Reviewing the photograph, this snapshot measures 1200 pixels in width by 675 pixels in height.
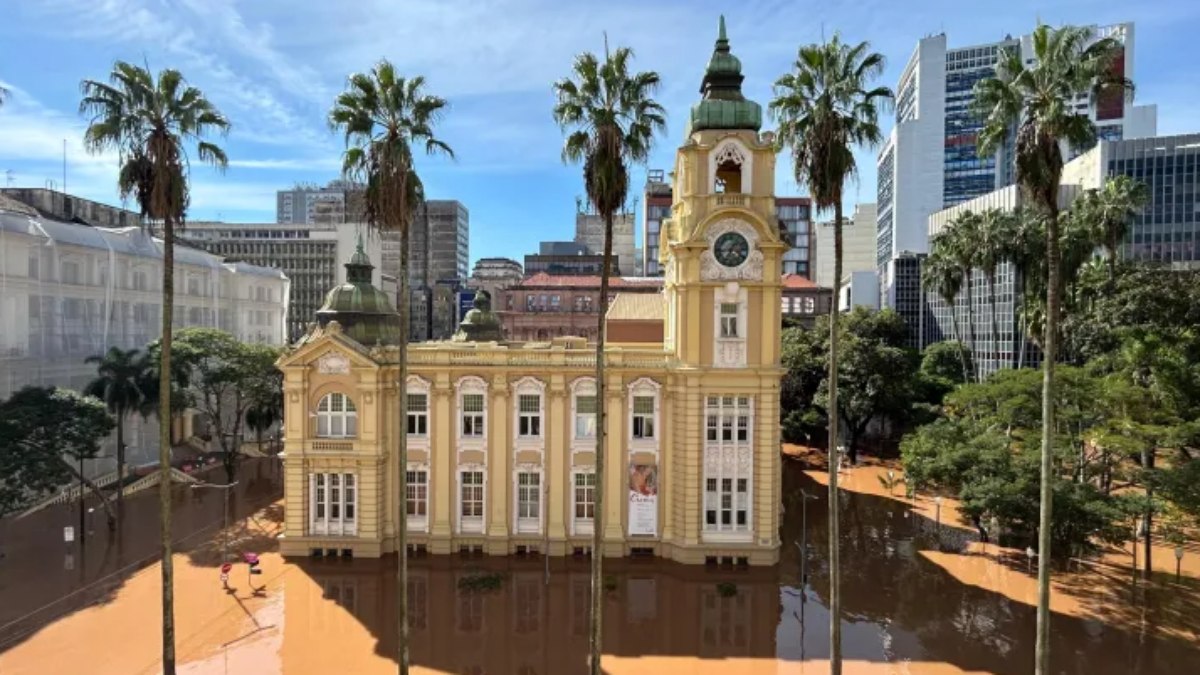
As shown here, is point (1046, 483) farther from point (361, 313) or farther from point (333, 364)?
point (361, 313)

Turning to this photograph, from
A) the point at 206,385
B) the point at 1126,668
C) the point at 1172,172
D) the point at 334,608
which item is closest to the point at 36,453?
the point at 206,385

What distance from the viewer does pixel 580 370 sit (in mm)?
32250

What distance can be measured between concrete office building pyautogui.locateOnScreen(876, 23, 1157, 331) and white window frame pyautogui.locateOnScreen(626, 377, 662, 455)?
298 feet

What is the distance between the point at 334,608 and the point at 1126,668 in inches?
1134

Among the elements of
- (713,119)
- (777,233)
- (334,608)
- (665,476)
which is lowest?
(334,608)

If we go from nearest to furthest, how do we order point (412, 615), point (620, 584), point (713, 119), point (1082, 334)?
1. point (412, 615)
2. point (620, 584)
3. point (713, 119)
4. point (1082, 334)

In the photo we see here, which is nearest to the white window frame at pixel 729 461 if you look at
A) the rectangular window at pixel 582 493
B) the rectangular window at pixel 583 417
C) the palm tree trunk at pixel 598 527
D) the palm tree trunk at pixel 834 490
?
the rectangular window at pixel 582 493

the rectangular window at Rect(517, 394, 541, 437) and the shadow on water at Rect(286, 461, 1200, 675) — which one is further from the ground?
the rectangular window at Rect(517, 394, 541, 437)

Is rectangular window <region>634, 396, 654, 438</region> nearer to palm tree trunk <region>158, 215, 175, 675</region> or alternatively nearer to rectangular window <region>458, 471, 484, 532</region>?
rectangular window <region>458, 471, 484, 532</region>

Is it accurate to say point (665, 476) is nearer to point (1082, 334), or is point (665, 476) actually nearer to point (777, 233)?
point (777, 233)

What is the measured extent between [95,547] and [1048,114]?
143 feet

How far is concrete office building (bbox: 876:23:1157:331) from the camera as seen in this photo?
4561 inches

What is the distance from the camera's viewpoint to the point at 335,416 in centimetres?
3209

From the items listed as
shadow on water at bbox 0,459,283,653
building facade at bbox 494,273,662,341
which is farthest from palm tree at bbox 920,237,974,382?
shadow on water at bbox 0,459,283,653
